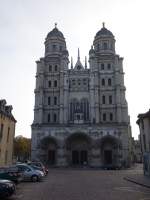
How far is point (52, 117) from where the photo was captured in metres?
60.8

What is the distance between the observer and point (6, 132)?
33.8m

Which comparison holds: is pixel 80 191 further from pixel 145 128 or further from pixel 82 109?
pixel 82 109

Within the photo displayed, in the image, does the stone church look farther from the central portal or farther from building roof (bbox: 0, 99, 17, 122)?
building roof (bbox: 0, 99, 17, 122)

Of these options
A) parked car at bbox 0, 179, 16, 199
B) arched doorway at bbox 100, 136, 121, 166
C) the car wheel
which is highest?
arched doorway at bbox 100, 136, 121, 166

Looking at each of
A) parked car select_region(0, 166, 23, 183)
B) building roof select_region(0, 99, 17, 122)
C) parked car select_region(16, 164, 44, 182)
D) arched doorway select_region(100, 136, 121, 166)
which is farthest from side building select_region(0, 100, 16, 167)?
arched doorway select_region(100, 136, 121, 166)

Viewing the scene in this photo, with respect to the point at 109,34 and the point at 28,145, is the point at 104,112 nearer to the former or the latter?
the point at 109,34

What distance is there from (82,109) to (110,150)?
11235mm

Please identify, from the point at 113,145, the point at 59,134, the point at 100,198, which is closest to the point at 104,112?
the point at 113,145

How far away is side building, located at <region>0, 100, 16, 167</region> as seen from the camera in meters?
32.3

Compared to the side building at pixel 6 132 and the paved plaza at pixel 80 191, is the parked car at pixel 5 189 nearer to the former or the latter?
the paved plaza at pixel 80 191

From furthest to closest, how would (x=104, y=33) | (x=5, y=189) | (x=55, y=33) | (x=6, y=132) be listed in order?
(x=55, y=33)
(x=104, y=33)
(x=6, y=132)
(x=5, y=189)

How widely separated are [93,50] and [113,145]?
78.5 ft

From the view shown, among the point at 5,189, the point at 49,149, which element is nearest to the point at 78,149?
the point at 49,149

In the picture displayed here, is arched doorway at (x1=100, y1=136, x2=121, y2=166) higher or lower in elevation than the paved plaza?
higher
